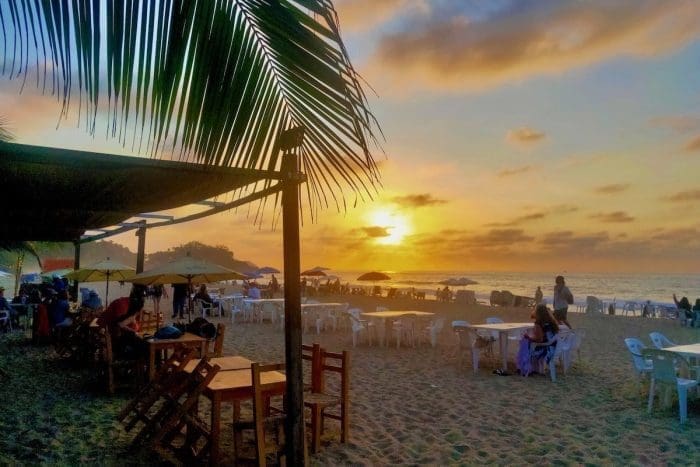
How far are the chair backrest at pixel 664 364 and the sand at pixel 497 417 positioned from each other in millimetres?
493

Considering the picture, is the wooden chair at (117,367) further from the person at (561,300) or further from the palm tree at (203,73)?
the person at (561,300)

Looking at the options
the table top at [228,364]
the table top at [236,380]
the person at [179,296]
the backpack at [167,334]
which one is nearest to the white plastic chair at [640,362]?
the table top at [236,380]

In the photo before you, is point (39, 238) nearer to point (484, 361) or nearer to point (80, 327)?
point (80, 327)

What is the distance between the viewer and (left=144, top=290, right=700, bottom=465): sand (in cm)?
507

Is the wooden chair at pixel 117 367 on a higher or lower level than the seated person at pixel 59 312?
lower

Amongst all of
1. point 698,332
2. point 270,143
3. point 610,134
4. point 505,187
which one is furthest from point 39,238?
point 698,332

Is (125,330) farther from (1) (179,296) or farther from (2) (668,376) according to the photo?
(1) (179,296)

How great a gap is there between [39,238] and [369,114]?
517 inches

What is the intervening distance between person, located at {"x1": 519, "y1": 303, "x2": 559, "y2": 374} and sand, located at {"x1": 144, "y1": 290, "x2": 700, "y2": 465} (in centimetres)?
45

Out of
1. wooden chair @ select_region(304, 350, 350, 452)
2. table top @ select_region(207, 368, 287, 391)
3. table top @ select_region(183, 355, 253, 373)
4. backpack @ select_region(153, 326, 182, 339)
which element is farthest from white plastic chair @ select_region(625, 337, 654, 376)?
backpack @ select_region(153, 326, 182, 339)

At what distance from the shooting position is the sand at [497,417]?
5074mm

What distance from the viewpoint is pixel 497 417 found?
6.43m

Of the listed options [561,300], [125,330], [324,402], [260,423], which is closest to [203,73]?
[260,423]

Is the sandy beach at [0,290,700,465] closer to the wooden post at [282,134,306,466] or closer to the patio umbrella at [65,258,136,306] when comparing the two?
the wooden post at [282,134,306,466]
